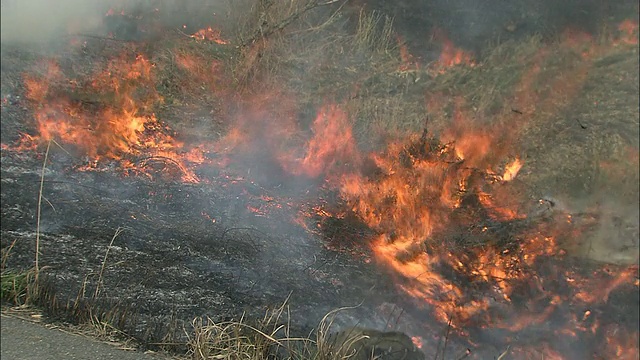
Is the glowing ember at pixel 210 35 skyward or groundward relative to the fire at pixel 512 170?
skyward

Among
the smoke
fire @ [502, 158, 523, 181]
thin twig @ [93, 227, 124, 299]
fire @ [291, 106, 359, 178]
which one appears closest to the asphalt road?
thin twig @ [93, 227, 124, 299]

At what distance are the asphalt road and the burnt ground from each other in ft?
0.38

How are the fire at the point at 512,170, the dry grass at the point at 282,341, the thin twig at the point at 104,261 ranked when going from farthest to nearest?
the thin twig at the point at 104,261
the dry grass at the point at 282,341
the fire at the point at 512,170

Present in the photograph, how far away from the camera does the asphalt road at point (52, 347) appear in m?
2.38

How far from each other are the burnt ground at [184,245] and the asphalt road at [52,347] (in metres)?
0.11

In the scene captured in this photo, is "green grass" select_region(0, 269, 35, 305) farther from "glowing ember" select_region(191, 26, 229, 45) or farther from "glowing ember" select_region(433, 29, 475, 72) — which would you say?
"glowing ember" select_region(433, 29, 475, 72)

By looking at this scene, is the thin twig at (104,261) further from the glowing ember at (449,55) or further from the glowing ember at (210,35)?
the glowing ember at (449,55)

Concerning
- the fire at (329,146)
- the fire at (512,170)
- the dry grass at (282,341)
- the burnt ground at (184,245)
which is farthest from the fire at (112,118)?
the fire at (512,170)

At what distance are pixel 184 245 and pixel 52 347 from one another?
0.72m

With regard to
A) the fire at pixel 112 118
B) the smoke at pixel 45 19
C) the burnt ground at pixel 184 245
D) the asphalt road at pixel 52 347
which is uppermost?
the smoke at pixel 45 19

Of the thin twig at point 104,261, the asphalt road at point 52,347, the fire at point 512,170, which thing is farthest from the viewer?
the thin twig at point 104,261

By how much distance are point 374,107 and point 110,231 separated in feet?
4.67

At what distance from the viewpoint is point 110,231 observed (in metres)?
2.65

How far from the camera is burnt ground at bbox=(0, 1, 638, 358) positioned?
2316 millimetres
